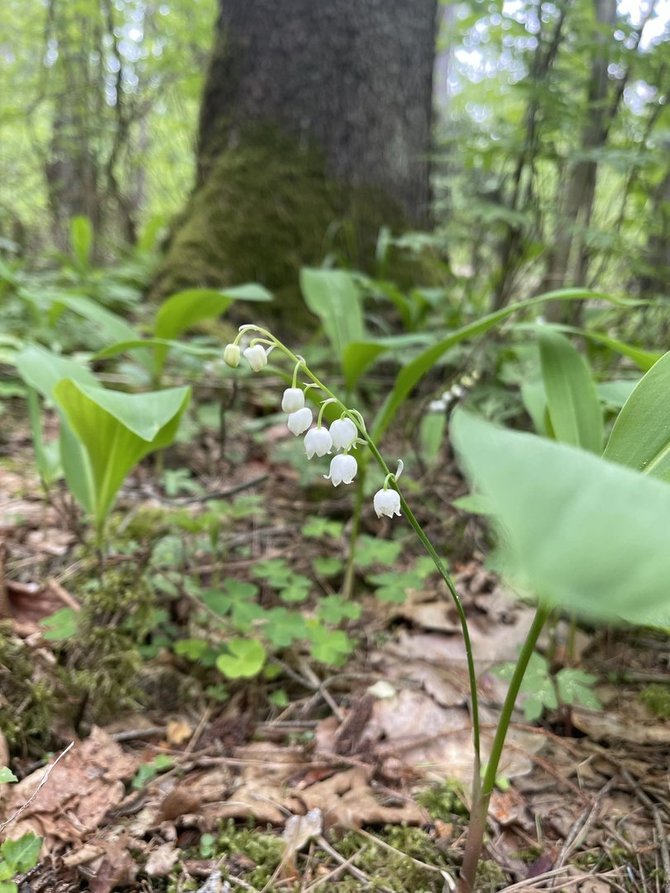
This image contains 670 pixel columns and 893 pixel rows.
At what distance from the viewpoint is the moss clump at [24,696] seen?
4.33 feet

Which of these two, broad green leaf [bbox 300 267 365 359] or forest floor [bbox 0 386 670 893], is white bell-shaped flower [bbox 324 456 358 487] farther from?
broad green leaf [bbox 300 267 365 359]

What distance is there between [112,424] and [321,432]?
0.89m

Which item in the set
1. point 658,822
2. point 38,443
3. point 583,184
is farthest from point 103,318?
point 583,184

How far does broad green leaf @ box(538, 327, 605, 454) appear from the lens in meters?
1.38

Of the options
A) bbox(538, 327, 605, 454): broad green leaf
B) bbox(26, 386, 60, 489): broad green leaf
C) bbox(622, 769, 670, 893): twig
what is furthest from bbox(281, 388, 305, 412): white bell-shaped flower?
bbox(26, 386, 60, 489): broad green leaf

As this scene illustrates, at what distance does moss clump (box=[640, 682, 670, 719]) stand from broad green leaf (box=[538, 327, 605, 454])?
2.33 feet

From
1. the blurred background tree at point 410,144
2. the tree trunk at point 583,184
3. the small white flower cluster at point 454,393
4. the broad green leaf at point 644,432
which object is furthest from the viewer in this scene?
the tree trunk at point 583,184

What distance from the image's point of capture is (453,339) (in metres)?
1.61

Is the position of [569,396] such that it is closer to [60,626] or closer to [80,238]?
[60,626]

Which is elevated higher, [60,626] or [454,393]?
[454,393]

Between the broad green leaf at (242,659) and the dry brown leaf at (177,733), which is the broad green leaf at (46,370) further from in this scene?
the dry brown leaf at (177,733)

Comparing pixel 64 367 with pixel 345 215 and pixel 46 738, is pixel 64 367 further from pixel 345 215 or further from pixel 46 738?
pixel 345 215

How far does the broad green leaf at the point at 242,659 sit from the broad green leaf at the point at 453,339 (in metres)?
0.76

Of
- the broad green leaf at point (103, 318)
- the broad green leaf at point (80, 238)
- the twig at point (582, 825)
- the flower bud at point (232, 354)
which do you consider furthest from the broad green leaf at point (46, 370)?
the broad green leaf at point (80, 238)
